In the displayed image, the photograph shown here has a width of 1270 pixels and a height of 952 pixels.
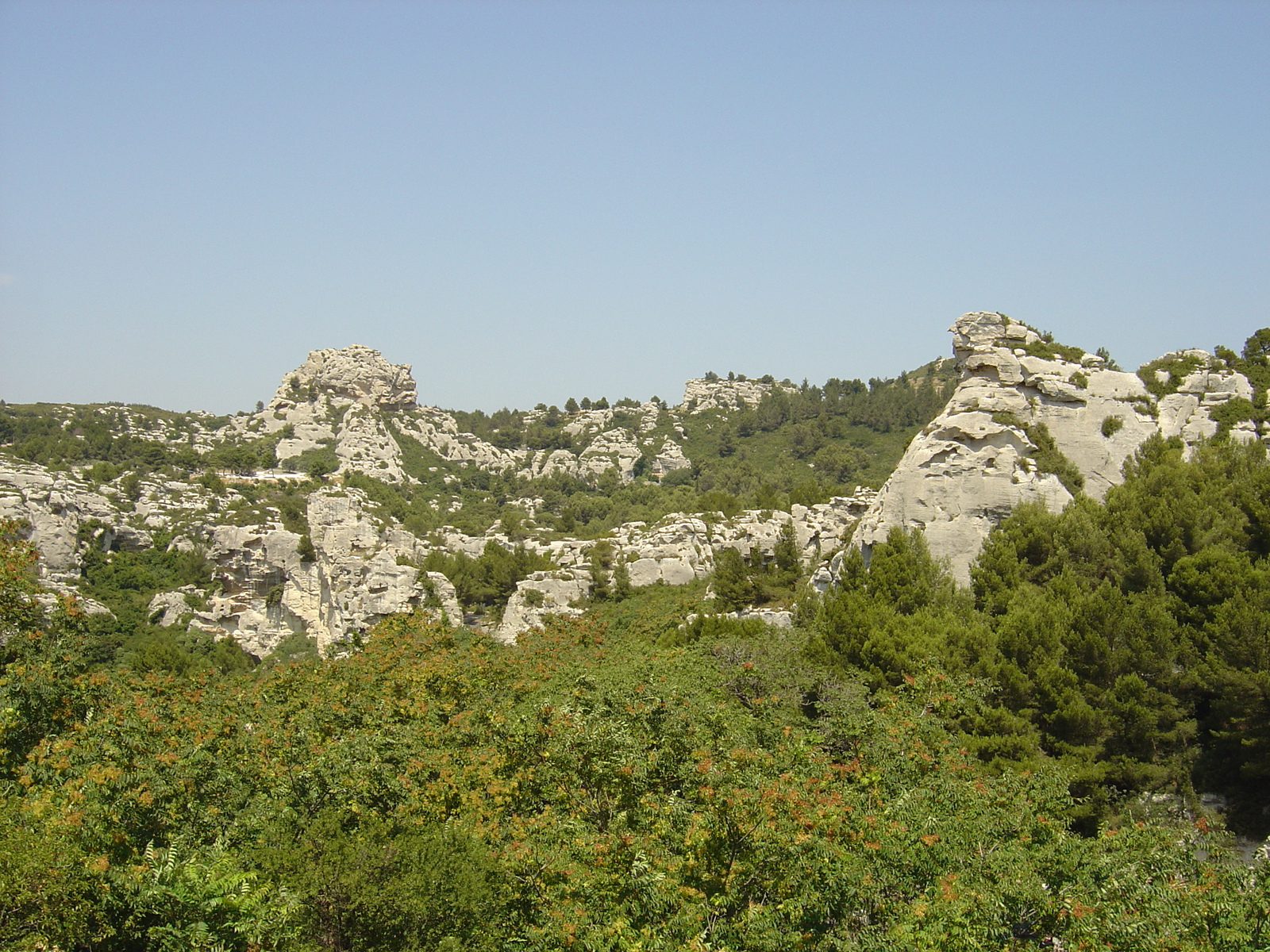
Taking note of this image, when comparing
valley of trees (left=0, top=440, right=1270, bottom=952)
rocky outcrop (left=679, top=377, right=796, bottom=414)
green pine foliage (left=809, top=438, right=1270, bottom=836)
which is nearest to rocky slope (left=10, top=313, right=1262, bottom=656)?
green pine foliage (left=809, top=438, right=1270, bottom=836)

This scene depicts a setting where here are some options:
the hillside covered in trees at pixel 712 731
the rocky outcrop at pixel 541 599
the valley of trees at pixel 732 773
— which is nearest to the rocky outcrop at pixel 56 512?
the hillside covered in trees at pixel 712 731

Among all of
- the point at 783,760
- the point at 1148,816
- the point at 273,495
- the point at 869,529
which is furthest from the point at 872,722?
the point at 273,495

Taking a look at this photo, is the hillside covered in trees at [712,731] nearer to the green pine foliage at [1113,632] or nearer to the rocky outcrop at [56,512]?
the green pine foliage at [1113,632]

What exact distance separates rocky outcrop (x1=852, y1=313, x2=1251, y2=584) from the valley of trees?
87.8 inches

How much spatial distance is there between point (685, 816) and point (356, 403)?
97.5 meters

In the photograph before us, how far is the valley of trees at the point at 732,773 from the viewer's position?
40.6 ft

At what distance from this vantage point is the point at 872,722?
825 inches

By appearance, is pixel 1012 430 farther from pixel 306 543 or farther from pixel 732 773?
pixel 306 543

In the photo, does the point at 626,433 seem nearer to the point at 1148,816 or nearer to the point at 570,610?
the point at 570,610

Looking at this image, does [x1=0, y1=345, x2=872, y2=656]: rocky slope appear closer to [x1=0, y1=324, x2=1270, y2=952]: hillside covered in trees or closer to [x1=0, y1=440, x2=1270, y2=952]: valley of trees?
[x1=0, y1=324, x2=1270, y2=952]: hillside covered in trees

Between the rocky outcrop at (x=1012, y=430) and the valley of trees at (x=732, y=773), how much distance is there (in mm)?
2229

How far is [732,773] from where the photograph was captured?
15688 millimetres

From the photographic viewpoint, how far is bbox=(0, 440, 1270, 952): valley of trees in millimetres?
12367

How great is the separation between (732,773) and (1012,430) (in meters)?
25.6
